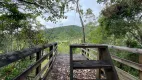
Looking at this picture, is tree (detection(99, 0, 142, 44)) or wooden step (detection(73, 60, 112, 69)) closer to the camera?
wooden step (detection(73, 60, 112, 69))

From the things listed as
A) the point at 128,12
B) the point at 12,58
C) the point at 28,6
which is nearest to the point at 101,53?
the point at 12,58

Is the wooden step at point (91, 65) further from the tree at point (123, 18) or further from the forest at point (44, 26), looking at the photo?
the tree at point (123, 18)

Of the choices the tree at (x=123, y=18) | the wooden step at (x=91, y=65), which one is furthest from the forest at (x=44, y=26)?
the wooden step at (x=91, y=65)

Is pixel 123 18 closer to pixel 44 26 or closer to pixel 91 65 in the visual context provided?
pixel 44 26

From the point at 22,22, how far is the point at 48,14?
1367 mm

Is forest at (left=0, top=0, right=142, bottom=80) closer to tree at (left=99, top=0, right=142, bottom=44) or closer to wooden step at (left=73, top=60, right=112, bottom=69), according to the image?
tree at (left=99, top=0, right=142, bottom=44)

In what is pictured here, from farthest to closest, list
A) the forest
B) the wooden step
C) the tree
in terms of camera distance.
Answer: the tree → the forest → the wooden step

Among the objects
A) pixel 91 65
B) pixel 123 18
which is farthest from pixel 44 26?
pixel 123 18

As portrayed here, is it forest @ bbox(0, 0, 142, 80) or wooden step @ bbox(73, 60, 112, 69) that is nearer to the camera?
wooden step @ bbox(73, 60, 112, 69)

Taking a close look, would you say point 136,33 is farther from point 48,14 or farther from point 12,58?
point 12,58

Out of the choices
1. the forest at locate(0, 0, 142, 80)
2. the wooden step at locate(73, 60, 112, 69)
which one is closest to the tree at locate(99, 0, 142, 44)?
the forest at locate(0, 0, 142, 80)

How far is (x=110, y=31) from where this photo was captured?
9398 millimetres

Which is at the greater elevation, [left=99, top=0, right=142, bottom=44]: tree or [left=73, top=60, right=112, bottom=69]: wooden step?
[left=99, top=0, right=142, bottom=44]: tree

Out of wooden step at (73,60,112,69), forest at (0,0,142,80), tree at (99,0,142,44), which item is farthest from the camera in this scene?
tree at (99,0,142,44)
